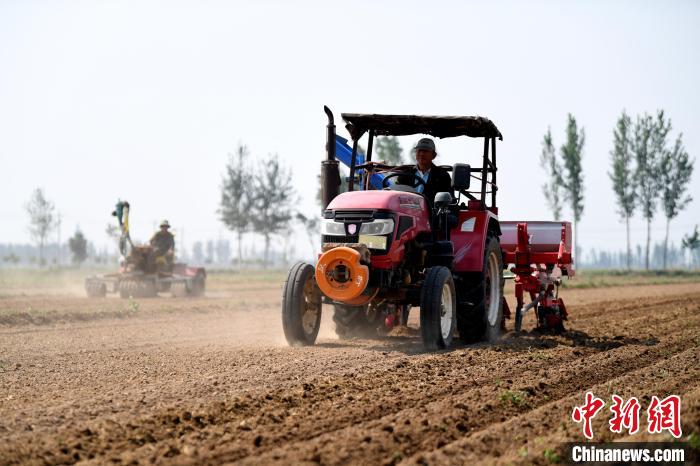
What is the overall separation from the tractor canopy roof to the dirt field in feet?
8.49

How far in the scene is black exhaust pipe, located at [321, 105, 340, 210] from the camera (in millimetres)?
9164

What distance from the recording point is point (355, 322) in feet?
34.2

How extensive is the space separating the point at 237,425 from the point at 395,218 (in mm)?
3871

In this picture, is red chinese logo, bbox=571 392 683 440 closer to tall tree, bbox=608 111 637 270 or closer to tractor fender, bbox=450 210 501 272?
tractor fender, bbox=450 210 501 272

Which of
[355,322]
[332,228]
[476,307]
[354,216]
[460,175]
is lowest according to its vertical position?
[355,322]

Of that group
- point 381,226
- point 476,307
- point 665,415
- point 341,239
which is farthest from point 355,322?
point 665,415

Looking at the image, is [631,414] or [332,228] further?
[332,228]

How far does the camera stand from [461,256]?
9484 mm

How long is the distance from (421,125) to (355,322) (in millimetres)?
2662

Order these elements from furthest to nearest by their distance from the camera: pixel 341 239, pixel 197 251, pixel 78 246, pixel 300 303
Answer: pixel 197 251 → pixel 78 246 → pixel 300 303 → pixel 341 239

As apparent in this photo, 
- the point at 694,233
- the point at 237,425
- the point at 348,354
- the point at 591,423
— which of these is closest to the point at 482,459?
the point at 591,423

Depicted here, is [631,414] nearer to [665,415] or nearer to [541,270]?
[665,415]

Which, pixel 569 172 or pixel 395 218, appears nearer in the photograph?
pixel 395 218

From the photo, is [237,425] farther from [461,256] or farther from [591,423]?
[461,256]
